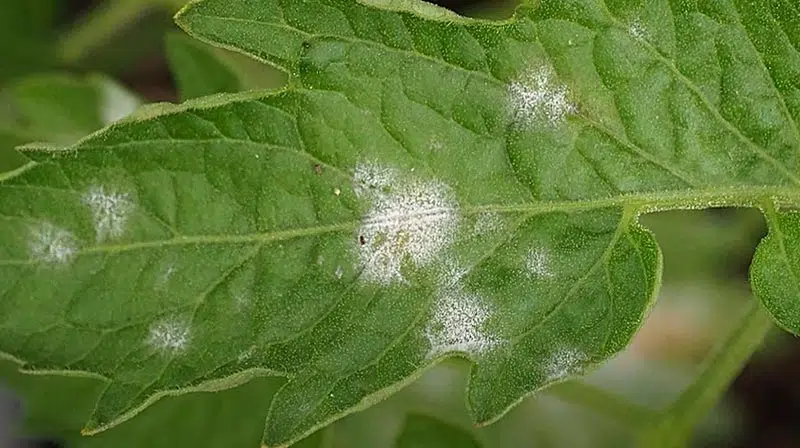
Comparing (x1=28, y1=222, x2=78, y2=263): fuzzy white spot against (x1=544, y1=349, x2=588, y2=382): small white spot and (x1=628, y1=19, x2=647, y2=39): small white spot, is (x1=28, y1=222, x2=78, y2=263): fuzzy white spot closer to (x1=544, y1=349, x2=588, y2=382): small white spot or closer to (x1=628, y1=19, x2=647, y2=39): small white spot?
(x1=544, y1=349, x2=588, y2=382): small white spot

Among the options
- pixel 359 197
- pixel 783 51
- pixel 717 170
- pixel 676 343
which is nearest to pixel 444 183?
pixel 359 197

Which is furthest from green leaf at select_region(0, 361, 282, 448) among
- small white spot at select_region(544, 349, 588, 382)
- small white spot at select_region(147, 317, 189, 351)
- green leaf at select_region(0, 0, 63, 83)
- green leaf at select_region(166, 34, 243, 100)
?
green leaf at select_region(0, 0, 63, 83)

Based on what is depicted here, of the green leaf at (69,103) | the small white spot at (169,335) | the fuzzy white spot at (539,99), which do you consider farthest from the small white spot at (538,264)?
the green leaf at (69,103)

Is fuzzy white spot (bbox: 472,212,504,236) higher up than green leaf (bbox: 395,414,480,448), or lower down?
higher up

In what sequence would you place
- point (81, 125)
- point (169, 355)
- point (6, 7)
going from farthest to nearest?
point (6, 7) → point (81, 125) → point (169, 355)

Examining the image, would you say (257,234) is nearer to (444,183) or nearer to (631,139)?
(444,183)

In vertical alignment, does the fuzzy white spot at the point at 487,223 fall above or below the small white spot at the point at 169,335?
above

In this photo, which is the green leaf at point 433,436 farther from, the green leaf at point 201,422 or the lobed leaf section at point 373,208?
the lobed leaf section at point 373,208
